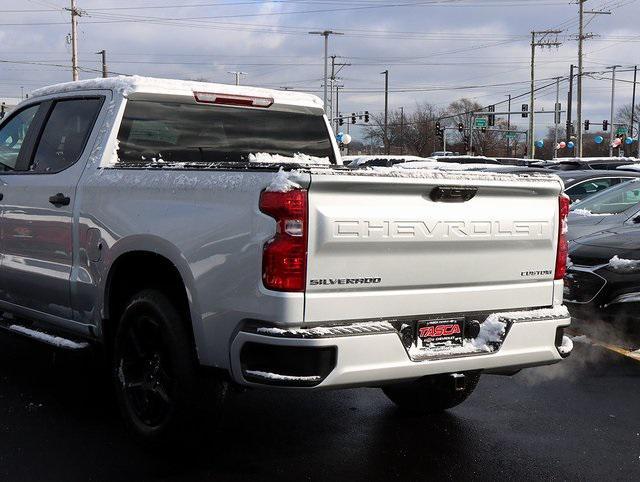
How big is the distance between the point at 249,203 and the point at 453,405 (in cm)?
230

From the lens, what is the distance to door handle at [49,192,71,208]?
496 centimetres

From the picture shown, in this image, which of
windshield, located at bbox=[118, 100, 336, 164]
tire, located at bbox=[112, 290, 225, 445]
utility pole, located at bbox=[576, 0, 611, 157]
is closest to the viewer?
tire, located at bbox=[112, 290, 225, 445]

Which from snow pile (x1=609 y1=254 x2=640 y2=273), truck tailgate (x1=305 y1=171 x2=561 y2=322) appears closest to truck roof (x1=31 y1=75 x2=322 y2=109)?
truck tailgate (x1=305 y1=171 x2=561 y2=322)

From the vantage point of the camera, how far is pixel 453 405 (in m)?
5.14

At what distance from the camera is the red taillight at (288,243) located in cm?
347

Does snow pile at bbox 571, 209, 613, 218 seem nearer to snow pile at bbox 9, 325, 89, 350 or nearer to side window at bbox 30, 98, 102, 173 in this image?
side window at bbox 30, 98, 102, 173

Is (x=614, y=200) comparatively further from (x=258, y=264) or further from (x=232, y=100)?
(x=258, y=264)

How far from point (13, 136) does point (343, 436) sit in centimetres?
340

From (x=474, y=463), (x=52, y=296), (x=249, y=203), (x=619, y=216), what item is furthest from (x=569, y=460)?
(x=619, y=216)

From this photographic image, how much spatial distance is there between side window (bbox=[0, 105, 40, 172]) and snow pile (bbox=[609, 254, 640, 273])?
5.17 m

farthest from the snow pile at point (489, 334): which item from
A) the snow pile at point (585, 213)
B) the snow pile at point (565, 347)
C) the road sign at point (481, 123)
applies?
the road sign at point (481, 123)

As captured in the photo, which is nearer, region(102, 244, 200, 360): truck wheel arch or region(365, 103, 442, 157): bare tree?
region(102, 244, 200, 360): truck wheel arch

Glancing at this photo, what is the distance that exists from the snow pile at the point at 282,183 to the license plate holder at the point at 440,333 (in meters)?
0.96

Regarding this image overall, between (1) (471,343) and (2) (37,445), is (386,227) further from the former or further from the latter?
(2) (37,445)
